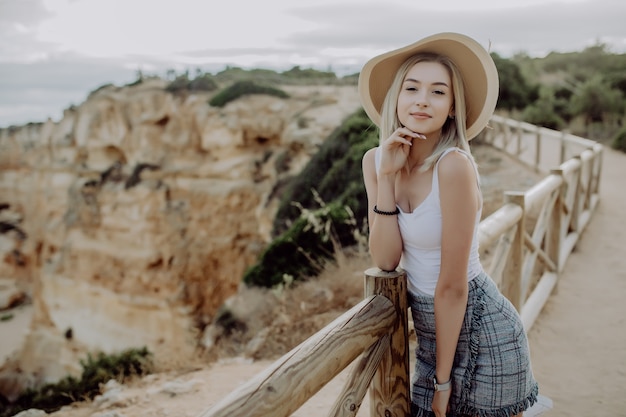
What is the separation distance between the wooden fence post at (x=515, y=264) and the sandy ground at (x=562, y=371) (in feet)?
1.92

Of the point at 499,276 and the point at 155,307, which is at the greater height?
the point at 499,276

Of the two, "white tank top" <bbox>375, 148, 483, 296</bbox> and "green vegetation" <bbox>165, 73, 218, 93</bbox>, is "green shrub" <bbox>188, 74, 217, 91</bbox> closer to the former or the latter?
"green vegetation" <bbox>165, 73, 218, 93</bbox>

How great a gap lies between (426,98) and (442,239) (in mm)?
508

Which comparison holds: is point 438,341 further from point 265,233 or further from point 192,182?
point 192,182

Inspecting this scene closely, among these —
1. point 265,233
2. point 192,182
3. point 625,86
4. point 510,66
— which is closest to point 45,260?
point 192,182

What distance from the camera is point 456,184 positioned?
5.49 feet

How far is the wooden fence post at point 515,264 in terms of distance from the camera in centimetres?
383

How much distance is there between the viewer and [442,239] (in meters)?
1.71

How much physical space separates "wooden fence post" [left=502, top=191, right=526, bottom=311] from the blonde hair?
2.08 meters

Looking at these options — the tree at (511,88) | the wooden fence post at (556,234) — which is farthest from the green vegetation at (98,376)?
the tree at (511,88)

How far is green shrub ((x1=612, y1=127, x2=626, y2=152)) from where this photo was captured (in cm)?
1516

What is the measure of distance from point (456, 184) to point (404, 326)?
2.22 feet

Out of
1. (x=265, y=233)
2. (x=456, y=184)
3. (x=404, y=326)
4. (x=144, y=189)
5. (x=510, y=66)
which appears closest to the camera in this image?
(x=456, y=184)

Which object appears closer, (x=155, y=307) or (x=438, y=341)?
(x=438, y=341)
